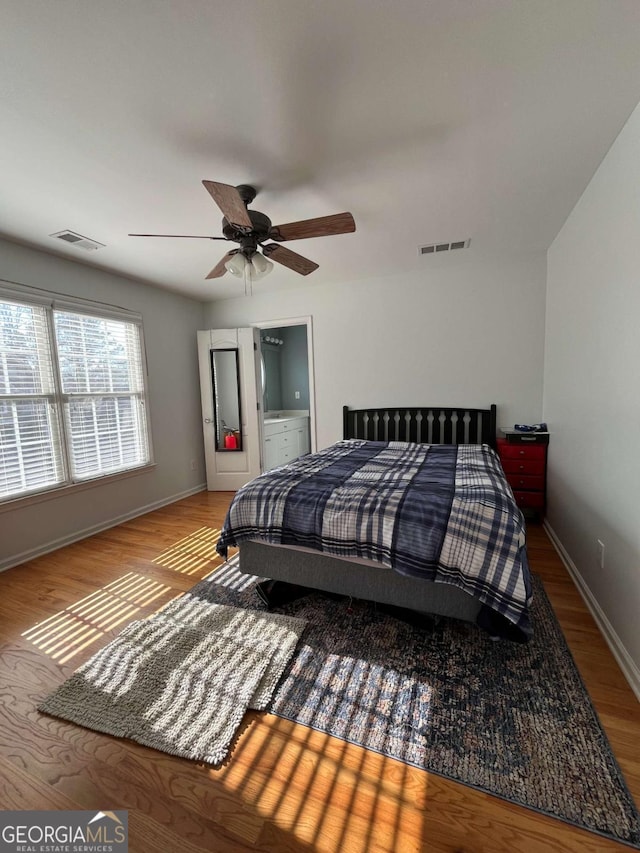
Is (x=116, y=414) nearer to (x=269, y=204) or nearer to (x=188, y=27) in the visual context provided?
(x=269, y=204)

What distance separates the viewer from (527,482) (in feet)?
10.7

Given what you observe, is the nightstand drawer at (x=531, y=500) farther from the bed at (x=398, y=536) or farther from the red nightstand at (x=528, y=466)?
the bed at (x=398, y=536)

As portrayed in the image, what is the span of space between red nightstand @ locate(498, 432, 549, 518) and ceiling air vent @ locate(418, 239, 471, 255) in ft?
5.97

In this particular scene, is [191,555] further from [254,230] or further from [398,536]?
[254,230]

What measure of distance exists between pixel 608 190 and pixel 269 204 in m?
2.05

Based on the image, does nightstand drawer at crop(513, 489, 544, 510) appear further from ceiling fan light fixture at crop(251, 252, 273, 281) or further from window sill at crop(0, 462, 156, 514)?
window sill at crop(0, 462, 156, 514)

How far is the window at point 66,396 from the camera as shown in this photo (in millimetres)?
2828

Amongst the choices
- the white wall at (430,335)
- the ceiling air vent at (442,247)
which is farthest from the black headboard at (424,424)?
the ceiling air vent at (442,247)

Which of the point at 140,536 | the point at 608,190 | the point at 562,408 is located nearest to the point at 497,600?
the point at 562,408

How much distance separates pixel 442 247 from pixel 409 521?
107 inches

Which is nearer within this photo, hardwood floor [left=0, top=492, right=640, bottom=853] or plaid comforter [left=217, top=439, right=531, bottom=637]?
hardwood floor [left=0, top=492, right=640, bottom=853]

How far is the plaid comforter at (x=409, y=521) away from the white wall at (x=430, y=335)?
5.16 ft

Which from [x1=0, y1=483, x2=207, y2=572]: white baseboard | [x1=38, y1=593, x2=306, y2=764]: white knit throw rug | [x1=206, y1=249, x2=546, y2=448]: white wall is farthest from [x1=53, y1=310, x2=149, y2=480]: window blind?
[x1=38, y1=593, x2=306, y2=764]: white knit throw rug

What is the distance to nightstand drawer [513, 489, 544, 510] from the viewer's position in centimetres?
323
